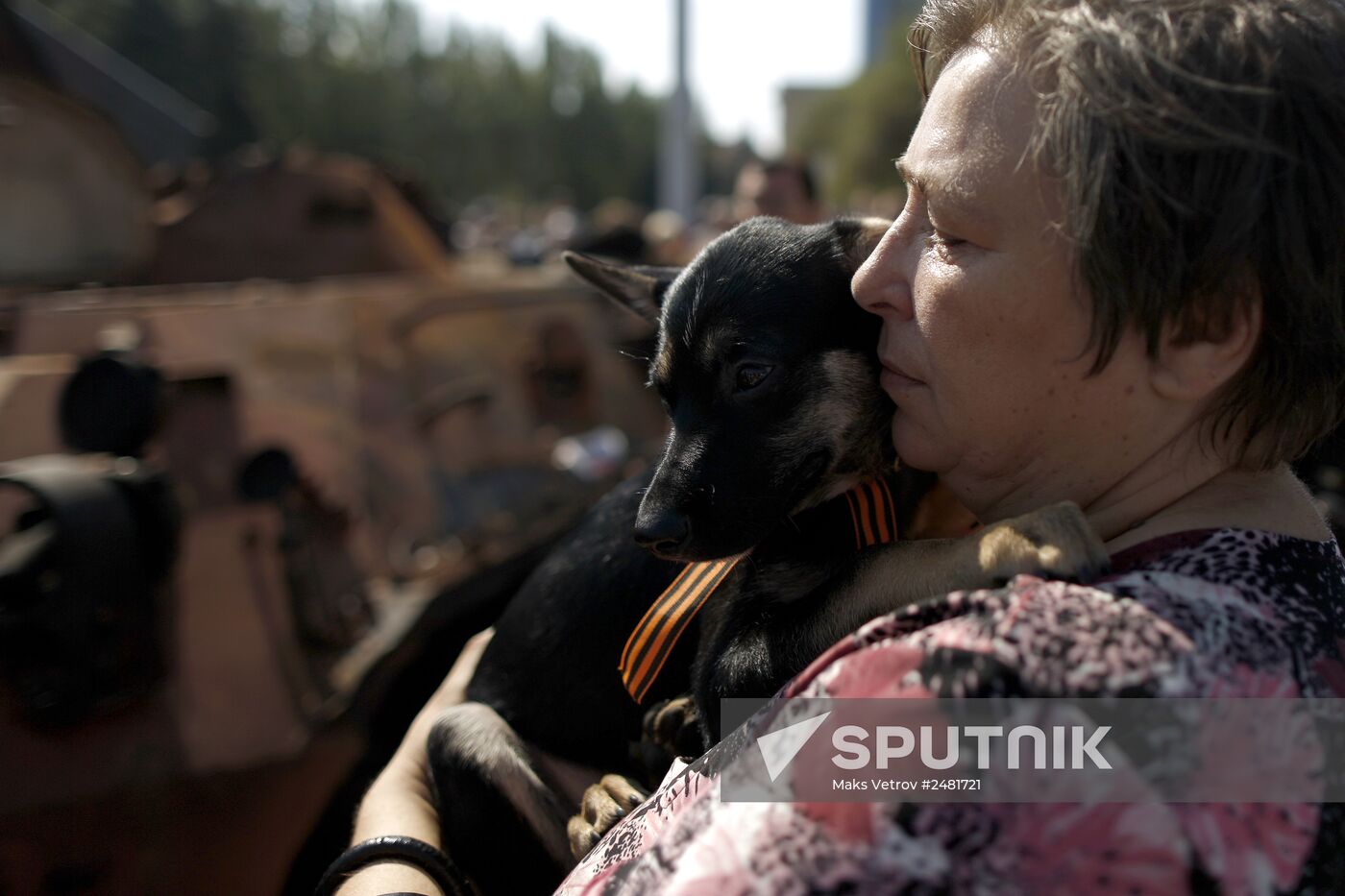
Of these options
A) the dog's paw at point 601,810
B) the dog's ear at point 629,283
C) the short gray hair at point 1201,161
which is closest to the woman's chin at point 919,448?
the short gray hair at point 1201,161

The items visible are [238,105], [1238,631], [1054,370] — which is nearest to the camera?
[1238,631]

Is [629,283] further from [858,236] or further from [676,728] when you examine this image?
[676,728]

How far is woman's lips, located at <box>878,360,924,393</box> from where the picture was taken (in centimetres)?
176

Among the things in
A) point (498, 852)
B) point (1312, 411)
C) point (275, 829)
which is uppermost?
point (1312, 411)

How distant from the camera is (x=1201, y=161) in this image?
4.37ft

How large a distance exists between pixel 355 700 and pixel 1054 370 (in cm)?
277

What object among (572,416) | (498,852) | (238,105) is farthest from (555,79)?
(498,852)

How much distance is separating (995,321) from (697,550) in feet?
2.27

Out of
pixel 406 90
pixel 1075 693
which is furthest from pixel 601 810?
pixel 406 90

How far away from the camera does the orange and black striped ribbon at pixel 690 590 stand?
6.51 feet

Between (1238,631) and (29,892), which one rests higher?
(1238,631)

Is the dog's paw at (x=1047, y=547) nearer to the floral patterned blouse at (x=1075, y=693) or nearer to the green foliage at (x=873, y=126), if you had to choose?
the floral patterned blouse at (x=1075, y=693)

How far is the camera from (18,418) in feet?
11.1

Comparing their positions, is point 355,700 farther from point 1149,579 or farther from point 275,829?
point 1149,579
